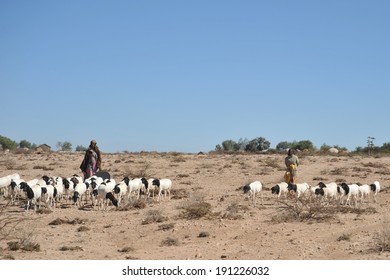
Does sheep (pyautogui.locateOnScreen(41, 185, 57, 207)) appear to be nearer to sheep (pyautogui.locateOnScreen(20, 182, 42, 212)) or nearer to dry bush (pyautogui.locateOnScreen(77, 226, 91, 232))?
sheep (pyautogui.locateOnScreen(20, 182, 42, 212))

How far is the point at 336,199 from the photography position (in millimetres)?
16359

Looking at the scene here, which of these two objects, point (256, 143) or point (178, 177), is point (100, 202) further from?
point (256, 143)

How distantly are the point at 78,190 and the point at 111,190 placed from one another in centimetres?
97

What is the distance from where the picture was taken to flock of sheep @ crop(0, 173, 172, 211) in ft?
51.2

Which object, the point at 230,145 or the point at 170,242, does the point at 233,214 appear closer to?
the point at 170,242

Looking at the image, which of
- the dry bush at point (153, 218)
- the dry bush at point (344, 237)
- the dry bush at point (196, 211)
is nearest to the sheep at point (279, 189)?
the dry bush at point (196, 211)

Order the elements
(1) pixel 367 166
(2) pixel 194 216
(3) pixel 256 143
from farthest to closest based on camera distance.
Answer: (3) pixel 256 143 → (1) pixel 367 166 → (2) pixel 194 216

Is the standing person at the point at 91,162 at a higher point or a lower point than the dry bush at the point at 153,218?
higher

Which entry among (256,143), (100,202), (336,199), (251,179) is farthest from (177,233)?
(256,143)

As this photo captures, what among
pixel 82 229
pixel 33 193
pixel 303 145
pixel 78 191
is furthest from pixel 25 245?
pixel 303 145

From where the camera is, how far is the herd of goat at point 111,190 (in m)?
15.7

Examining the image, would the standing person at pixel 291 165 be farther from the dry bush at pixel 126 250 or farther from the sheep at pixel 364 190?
the dry bush at pixel 126 250

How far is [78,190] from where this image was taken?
16.0 metres
